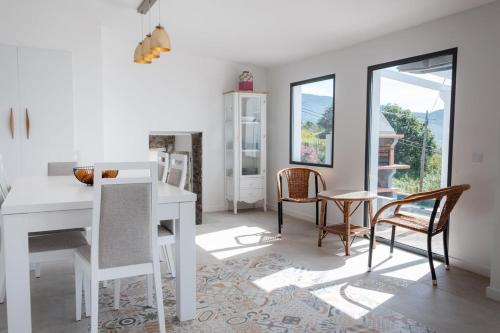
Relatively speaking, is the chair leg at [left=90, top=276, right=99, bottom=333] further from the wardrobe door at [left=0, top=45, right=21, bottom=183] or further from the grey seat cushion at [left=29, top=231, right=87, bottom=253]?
the wardrobe door at [left=0, top=45, right=21, bottom=183]

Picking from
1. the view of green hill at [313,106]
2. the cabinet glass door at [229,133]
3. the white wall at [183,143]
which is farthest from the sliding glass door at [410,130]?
the white wall at [183,143]

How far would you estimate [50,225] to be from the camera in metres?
2.12

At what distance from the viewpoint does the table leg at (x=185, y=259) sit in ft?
8.01

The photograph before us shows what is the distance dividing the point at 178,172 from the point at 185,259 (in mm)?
808

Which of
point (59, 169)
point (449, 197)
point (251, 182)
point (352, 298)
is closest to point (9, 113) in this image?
point (59, 169)

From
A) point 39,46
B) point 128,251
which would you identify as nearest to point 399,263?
point 128,251

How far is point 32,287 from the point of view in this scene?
310cm

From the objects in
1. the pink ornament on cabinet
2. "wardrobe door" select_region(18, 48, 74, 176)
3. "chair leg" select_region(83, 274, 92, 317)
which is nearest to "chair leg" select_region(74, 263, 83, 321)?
"chair leg" select_region(83, 274, 92, 317)

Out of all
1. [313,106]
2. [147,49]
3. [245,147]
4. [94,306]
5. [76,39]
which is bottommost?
[94,306]

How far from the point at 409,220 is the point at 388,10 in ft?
6.31

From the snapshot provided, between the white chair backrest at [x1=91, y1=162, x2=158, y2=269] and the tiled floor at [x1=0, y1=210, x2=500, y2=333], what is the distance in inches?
28.1

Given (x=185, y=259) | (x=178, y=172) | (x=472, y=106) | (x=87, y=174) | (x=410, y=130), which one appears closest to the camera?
(x=185, y=259)

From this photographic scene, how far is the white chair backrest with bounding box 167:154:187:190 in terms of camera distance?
9.60 feet

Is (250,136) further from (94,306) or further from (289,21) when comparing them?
(94,306)
